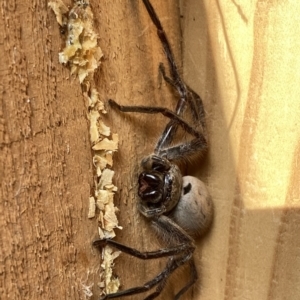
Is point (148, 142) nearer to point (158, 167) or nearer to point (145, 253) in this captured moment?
point (158, 167)

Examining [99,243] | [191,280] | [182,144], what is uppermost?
[182,144]

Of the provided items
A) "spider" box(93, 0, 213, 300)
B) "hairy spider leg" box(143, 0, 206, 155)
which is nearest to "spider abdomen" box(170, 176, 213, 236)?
"spider" box(93, 0, 213, 300)

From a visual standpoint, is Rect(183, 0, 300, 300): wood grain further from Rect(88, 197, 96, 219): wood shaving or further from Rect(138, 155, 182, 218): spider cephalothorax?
Rect(88, 197, 96, 219): wood shaving

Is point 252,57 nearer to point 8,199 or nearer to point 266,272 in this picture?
point 266,272

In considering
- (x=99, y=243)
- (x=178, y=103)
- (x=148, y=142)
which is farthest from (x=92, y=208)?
(x=178, y=103)

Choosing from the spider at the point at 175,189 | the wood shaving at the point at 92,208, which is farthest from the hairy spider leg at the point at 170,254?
the wood shaving at the point at 92,208

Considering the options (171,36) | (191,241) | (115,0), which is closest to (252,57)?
(171,36)

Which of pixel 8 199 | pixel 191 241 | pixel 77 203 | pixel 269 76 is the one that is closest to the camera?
pixel 8 199
